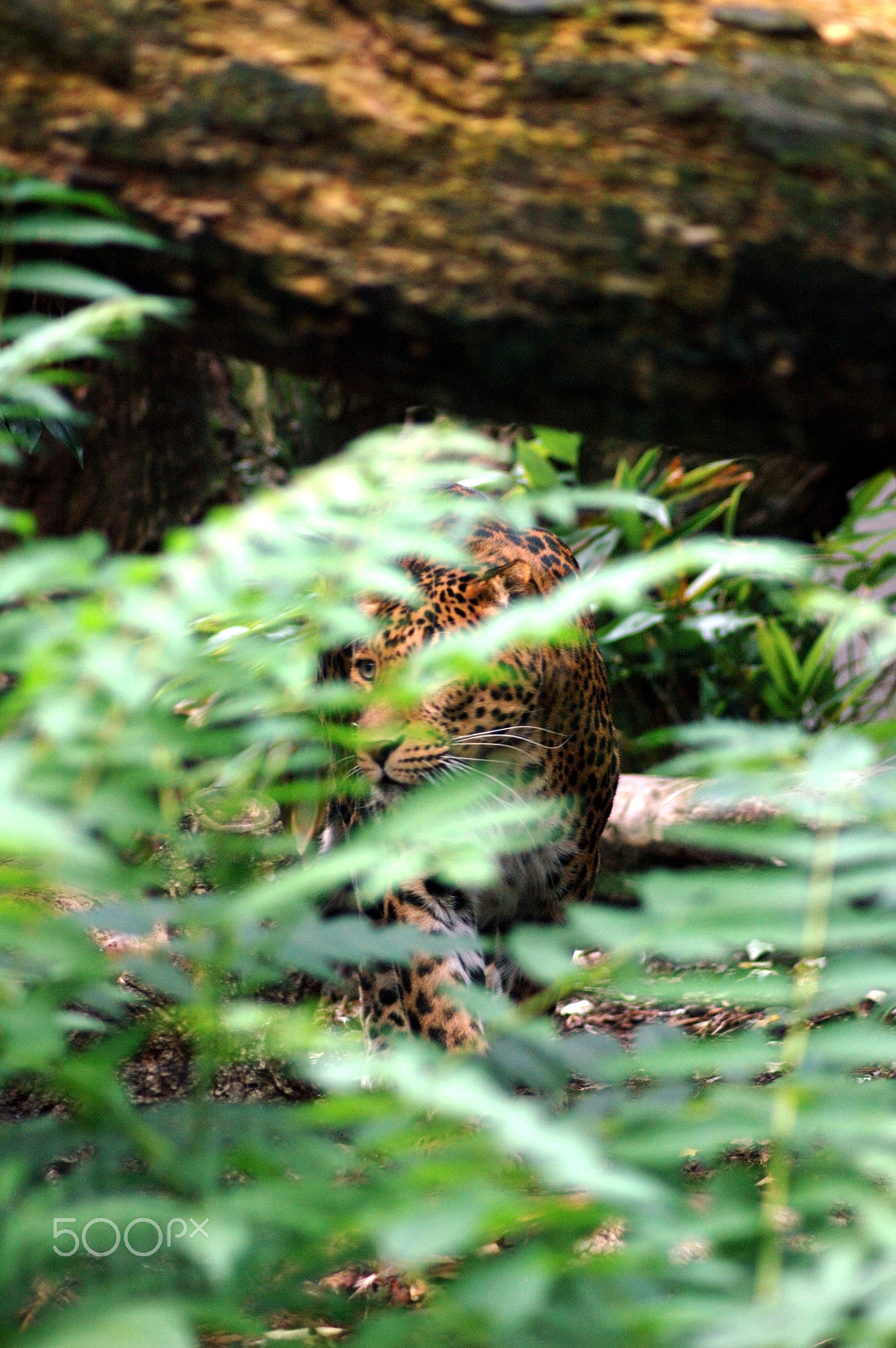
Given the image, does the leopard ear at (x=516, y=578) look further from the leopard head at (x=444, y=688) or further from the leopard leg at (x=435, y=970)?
the leopard leg at (x=435, y=970)

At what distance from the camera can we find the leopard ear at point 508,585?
13.0ft

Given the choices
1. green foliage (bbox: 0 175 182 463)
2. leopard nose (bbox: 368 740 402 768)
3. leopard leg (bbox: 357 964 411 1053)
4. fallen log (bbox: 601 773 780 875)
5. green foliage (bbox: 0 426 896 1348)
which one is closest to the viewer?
green foliage (bbox: 0 426 896 1348)

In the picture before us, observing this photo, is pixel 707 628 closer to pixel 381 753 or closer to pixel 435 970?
pixel 381 753

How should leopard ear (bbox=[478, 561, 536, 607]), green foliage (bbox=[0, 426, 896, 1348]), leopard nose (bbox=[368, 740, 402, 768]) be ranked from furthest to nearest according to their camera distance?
leopard ear (bbox=[478, 561, 536, 607]) → leopard nose (bbox=[368, 740, 402, 768]) → green foliage (bbox=[0, 426, 896, 1348])

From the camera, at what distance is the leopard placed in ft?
12.3

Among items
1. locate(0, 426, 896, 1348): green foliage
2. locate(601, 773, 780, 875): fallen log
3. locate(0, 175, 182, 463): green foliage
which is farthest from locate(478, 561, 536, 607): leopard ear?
locate(0, 426, 896, 1348): green foliage

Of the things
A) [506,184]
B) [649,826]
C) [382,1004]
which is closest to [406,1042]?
[506,184]

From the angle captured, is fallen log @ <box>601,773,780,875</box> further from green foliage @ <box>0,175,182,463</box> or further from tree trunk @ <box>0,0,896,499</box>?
green foliage @ <box>0,175,182,463</box>

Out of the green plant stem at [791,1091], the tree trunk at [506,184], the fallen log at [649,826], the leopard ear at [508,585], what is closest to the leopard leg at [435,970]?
the leopard ear at [508,585]

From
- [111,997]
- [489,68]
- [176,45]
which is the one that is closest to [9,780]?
[111,997]

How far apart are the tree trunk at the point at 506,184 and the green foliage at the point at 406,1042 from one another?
1.39 feet

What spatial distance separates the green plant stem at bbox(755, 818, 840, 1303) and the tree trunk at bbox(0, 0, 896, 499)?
2.43 feet

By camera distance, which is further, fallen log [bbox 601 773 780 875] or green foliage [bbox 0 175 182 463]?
fallen log [bbox 601 773 780 875]

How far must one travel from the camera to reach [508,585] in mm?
3996
